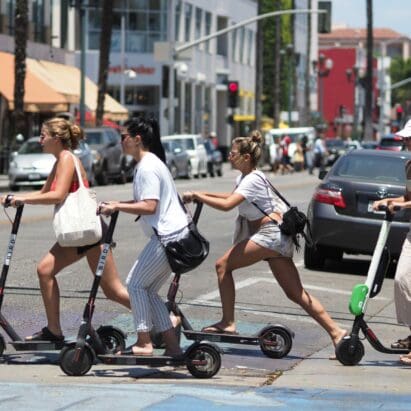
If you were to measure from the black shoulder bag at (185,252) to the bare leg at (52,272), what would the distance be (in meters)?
0.89

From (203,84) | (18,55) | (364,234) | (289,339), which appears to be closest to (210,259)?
(364,234)

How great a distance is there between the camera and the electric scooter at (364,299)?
33.1 ft

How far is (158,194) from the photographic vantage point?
30.6ft

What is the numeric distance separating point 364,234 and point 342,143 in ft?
224

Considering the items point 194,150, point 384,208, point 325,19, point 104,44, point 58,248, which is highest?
point 325,19

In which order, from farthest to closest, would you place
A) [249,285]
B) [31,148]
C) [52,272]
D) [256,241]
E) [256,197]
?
[31,148], [249,285], [256,241], [256,197], [52,272]

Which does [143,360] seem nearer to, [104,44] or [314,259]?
[314,259]

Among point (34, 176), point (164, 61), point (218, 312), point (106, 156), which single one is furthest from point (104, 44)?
point (218, 312)

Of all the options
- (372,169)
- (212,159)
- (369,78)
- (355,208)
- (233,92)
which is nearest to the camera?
(355,208)

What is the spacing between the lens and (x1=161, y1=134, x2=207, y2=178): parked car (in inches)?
2021

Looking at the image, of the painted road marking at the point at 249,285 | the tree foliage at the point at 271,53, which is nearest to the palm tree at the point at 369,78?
the tree foliage at the point at 271,53

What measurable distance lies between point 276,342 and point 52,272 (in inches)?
70.4

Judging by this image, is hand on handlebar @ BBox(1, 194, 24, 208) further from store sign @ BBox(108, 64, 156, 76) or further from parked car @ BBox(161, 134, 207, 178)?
store sign @ BBox(108, 64, 156, 76)

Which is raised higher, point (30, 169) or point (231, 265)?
point (231, 265)
